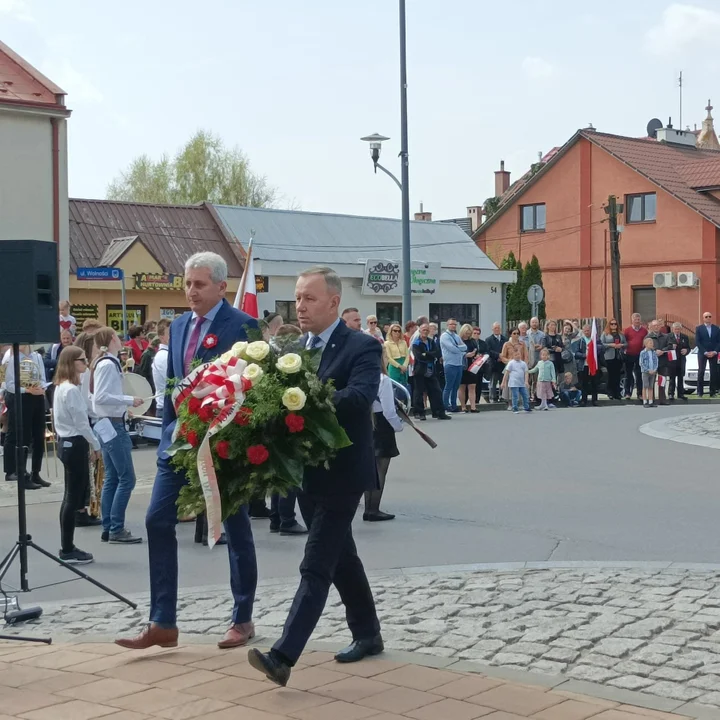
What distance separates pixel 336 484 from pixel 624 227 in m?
45.9

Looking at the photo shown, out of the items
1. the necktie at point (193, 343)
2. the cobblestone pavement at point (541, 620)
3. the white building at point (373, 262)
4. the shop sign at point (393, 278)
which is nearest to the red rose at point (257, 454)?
the necktie at point (193, 343)

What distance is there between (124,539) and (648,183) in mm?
41639

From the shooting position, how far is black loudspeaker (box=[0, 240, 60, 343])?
299 inches

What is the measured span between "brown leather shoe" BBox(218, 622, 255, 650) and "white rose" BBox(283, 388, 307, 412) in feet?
4.89

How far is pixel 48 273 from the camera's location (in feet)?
25.6

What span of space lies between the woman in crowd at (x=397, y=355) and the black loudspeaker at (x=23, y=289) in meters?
14.6

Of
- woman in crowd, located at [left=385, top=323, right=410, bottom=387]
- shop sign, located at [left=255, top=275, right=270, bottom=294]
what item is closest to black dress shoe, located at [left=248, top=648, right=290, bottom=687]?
woman in crowd, located at [left=385, top=323, right=410, bottom=387]

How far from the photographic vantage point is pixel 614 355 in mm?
27156

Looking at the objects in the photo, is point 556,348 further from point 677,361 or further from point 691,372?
point 691,372

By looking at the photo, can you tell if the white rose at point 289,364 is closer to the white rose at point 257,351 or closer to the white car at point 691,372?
the white rose at point 257,351

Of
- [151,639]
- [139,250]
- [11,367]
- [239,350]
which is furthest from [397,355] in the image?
[239,350]

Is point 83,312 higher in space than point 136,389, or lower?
higher

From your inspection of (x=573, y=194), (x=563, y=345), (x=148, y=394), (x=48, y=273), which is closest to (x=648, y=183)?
(x=573, y=194)

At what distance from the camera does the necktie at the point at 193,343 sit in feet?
20.9
